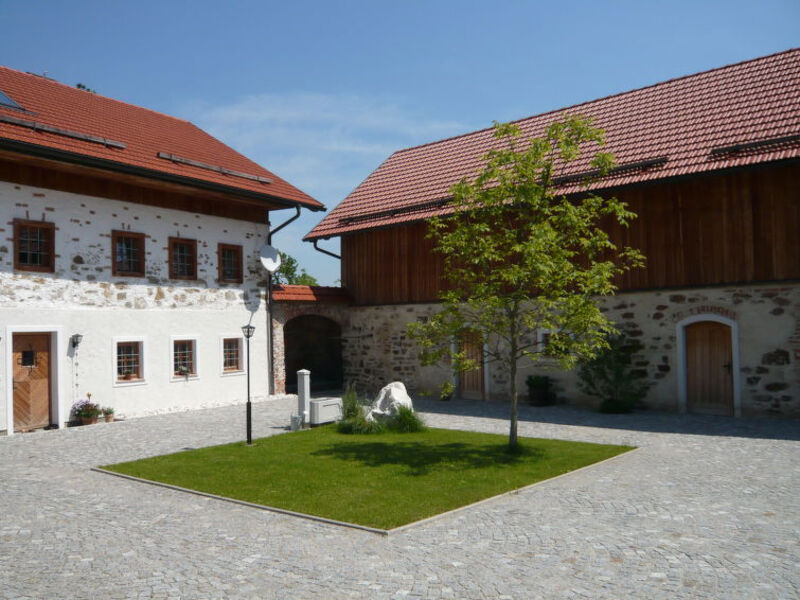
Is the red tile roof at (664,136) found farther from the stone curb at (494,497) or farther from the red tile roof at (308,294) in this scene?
the stone curb at (494,497)

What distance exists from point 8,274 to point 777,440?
15.2 m

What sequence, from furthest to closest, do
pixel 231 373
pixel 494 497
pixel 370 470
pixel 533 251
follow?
pixel 231 373
pixel 533 251
pixel 370 470
pixel 494 497

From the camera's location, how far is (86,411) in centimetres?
1463

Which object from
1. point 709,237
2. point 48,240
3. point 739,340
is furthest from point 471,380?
point 48,240

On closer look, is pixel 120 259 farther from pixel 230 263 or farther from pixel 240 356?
pixel 240 356

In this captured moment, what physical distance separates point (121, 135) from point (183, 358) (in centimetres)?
606

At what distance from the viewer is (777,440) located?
11195mm

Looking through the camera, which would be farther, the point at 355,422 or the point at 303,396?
the point at 303,396

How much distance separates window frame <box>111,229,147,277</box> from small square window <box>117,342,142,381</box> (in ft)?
5.62

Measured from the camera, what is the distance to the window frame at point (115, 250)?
15680mm

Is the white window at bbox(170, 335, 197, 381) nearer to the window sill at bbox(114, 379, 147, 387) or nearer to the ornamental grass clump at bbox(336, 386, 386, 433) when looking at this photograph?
the window sill at bbox(114, 379, 147, 387)

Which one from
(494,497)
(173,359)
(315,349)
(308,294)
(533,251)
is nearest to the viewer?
(494,497)

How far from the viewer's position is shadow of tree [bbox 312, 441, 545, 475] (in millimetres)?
9789

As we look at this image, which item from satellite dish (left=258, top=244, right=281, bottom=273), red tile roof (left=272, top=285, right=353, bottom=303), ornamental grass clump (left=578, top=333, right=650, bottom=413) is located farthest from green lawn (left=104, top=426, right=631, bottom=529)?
red tile roof (left=272, top=285, right=353, bottom=303)
